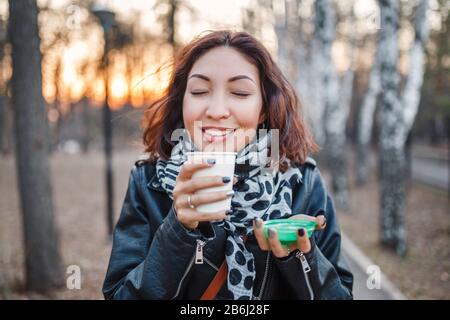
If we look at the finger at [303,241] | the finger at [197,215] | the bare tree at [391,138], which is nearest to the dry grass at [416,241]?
the bare tree at [391,138]

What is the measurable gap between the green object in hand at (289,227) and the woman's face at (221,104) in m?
0.36

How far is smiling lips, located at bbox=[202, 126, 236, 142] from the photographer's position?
1661 mm

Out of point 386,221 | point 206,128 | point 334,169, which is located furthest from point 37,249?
point 334,169

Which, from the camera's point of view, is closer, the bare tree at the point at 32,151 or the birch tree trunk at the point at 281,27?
the bare tree at the point at 32,151

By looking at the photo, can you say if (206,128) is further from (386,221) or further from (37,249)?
(386,221)

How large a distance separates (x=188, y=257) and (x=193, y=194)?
291mm

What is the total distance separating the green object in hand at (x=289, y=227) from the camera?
1452 mm

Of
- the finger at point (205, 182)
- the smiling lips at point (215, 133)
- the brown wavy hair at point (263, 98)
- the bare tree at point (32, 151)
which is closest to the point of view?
the finger at point (205, 182)

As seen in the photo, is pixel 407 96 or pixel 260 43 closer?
pixel 260 43

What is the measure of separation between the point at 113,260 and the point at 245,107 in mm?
807

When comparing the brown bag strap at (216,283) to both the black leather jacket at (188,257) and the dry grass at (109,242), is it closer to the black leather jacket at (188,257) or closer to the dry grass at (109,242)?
the black leather jacket at (188,257)

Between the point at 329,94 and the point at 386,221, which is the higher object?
the point at 329,94

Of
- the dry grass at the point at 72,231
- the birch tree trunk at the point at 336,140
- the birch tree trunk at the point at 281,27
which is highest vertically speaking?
the birch tree trunk at the point at 281,27

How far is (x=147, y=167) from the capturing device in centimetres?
197
